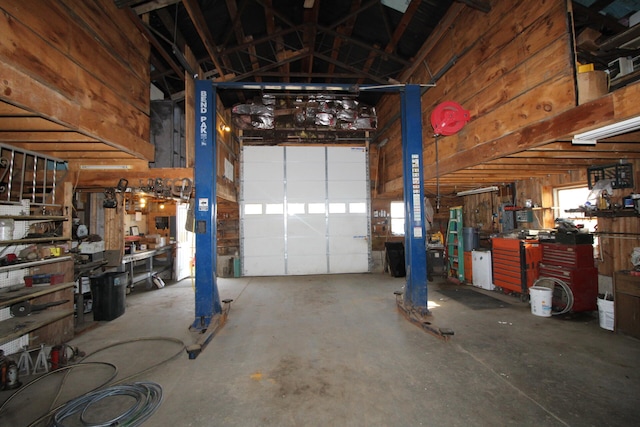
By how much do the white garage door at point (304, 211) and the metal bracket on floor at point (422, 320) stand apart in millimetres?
3260

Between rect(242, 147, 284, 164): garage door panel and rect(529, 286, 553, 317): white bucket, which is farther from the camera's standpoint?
rect(242, 147, 284, 164): garage door panel

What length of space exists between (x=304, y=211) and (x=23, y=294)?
5.76 metres

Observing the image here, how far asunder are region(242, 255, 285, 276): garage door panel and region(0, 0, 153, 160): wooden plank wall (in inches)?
172

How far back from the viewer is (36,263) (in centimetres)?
311

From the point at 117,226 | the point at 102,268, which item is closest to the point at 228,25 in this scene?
the point at 117,226

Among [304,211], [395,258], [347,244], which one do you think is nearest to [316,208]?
[304,211]

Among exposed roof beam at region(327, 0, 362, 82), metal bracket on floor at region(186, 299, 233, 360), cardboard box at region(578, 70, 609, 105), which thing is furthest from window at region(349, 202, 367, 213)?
cardboard box at region(578, 70, 609, 105)

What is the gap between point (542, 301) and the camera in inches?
163

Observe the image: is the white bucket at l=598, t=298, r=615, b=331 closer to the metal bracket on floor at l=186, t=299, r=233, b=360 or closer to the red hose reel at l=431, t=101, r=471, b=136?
the red hose reel at l=431, t=101, r=471, b=136

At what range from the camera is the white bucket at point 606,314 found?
3.51 m

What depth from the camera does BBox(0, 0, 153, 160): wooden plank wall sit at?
1.96 metres

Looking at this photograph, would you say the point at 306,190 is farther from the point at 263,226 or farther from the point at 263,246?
the point at 263,246

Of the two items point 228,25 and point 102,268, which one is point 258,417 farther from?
point 228,25

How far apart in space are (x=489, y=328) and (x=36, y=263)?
5.85 m
